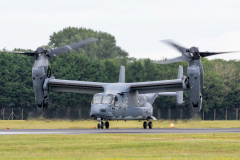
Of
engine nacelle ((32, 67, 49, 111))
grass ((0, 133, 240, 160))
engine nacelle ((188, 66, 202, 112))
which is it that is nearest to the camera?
grass ((0, 133, 240, 160))

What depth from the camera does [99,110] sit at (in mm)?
36406

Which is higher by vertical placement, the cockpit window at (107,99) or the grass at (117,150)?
the cockpit window at (107,99)

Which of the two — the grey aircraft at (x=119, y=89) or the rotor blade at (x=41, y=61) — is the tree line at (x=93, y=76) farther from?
the rotor blade at (x=41, y=61)

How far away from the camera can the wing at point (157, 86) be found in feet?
130

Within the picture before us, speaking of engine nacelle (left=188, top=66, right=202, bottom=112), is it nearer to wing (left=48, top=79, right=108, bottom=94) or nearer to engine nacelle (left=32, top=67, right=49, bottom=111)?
wing (left=48, top=79, right=108, bottom=94)

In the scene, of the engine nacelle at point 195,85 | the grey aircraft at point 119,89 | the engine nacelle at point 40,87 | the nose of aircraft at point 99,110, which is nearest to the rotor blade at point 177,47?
the grey aircraft at point 119,89

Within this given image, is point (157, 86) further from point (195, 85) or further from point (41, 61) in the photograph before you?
point (41, 61)

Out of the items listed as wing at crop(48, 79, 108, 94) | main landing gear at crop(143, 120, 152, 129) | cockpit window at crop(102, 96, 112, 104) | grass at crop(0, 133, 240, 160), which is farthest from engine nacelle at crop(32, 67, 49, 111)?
grass at crop(0, 133, 240, 160)

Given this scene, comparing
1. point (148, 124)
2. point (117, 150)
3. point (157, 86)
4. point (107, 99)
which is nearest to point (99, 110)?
point (107, 99)

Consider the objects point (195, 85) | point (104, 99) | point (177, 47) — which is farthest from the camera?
point (104, 99)

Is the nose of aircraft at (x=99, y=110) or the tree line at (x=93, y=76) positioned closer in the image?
the nose of aircraft at (x=99, y=110)

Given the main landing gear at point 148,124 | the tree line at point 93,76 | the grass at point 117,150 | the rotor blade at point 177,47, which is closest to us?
the grass at point 117,150

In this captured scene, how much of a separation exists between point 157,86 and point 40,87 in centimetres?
1140

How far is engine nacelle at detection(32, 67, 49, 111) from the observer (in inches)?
1358
